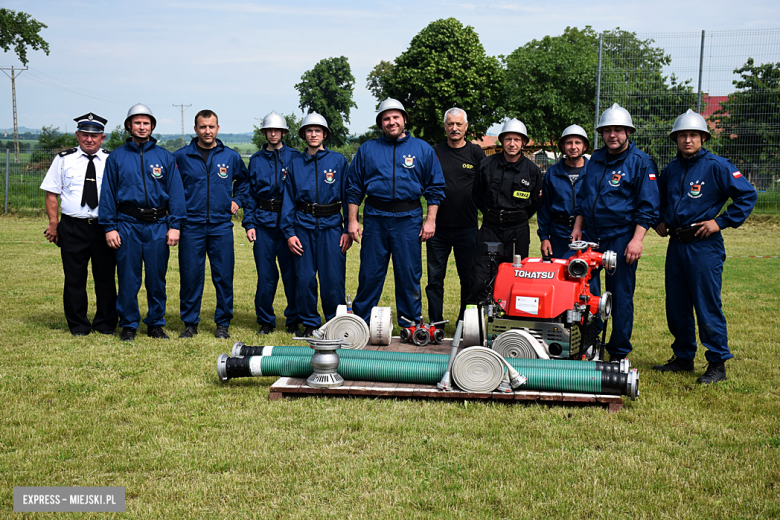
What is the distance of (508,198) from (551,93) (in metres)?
32.3

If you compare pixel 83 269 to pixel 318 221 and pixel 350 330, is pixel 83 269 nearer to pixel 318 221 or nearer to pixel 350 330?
pixel 318 221

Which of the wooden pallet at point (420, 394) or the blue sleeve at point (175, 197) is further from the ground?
the blue sleeve at point (175, 197)

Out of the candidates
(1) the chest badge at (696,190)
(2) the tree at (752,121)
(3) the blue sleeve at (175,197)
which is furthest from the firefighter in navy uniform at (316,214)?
(2) the tree at (752,121)

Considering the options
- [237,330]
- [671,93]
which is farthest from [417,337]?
[671,93]

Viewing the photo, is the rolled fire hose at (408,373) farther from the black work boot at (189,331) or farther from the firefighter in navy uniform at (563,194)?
the firefighter in navy uniform at (563,194)

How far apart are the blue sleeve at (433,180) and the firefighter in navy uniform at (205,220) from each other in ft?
7.08

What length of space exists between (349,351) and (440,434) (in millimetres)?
1339

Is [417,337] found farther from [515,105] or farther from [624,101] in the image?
[515,105]

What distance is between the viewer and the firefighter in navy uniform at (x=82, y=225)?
6.68m

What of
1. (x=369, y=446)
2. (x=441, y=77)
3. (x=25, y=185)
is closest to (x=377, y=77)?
(x=441, y=77)

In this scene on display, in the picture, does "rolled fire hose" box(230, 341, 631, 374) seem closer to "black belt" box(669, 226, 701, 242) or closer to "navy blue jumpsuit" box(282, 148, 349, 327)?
"black belt" box(669, 226, 701, 242)

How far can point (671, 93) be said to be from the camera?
49.9 feet

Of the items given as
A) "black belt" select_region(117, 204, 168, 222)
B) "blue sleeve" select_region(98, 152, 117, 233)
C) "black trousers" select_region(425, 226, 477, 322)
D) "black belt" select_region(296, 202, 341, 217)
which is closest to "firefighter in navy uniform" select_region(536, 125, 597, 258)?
"black trousers" select_region(425, 226, 477, 322)

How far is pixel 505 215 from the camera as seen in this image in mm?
6398
